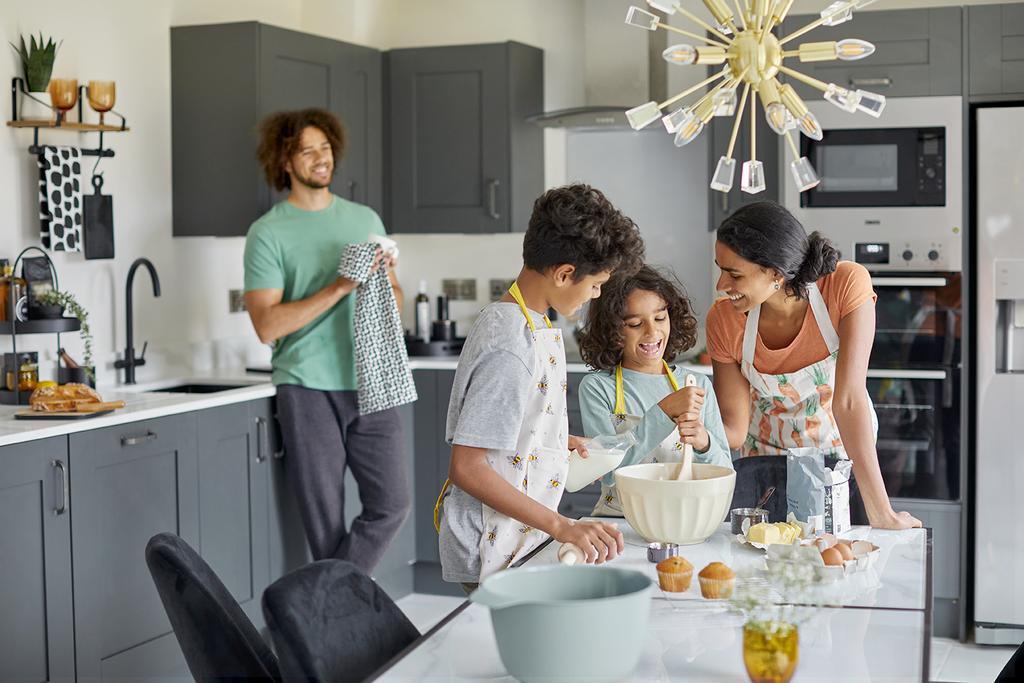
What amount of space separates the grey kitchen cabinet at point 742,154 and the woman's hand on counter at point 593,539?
2.53 meters

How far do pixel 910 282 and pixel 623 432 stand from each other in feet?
6.93

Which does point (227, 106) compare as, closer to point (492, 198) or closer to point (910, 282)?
point (492, 198)

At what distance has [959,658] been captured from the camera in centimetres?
405

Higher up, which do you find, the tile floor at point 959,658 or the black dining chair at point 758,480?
the black dining chair at point 758,480

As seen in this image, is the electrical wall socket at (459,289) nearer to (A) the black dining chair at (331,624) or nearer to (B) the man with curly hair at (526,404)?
(B) the man with curly hair at (526,404)

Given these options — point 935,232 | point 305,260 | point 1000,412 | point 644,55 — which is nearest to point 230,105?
point 305,260

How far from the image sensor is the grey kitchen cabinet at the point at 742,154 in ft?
14.2

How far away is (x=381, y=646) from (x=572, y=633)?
Answer: 1.66 ft

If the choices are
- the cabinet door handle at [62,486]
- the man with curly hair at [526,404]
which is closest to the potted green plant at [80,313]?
the cabinet door handle at [62,486]

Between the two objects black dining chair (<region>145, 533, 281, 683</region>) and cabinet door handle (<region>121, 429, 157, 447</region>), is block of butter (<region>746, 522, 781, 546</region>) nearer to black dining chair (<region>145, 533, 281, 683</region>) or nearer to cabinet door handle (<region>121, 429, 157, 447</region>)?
black dining chair (<region>145, 533, 281, 683</region>)

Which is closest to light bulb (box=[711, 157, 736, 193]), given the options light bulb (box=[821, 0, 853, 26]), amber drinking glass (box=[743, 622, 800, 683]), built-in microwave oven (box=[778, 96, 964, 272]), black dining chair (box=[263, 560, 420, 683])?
light bulb (box=[821, 0, 853, 26])

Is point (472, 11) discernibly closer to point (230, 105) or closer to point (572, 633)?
point (230, 105)

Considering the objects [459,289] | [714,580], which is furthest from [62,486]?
[459,289]

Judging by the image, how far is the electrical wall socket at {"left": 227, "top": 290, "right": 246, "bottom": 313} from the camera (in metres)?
4.66
